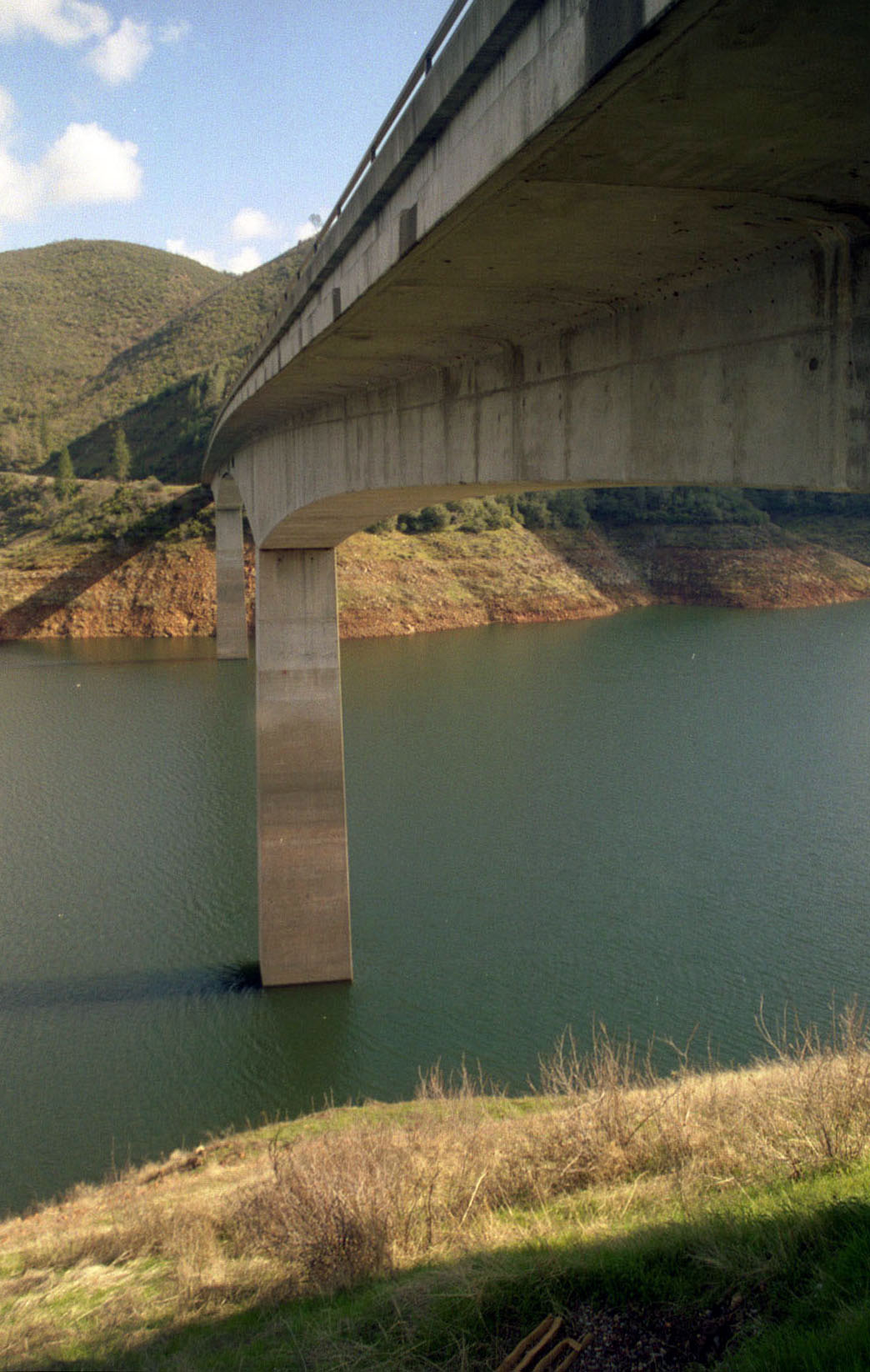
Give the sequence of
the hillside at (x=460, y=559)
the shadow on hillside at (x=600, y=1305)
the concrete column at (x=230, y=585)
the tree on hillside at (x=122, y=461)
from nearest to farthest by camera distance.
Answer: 1. the shadow on hillside at (x=600, y=1305)
2. the concrete column at (x=230, y=585)
3. the hillside at (x=460, y=559)
4. the tree on hillside at (x=122, y=461)

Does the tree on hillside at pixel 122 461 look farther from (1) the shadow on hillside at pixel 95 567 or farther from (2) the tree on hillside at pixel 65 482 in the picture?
(1) the shadow on hillside at pixel 95 567

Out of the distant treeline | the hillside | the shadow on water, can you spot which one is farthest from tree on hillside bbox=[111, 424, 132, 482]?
the shadow on water

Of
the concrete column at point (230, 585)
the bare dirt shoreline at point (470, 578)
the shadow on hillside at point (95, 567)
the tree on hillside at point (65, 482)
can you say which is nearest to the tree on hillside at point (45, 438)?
the tree on hillside at point (65, 482)

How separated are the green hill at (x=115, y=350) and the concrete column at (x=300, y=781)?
41.8 metres

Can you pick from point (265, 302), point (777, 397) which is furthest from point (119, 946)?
point (265, 302)

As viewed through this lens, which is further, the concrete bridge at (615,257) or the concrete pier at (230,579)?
the concrete pier at (230,579)

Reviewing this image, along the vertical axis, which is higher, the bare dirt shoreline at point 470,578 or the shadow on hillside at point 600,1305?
the bare dirt shoreline at point 470,578

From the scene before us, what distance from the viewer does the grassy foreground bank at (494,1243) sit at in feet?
13.3

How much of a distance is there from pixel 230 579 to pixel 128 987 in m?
25.7

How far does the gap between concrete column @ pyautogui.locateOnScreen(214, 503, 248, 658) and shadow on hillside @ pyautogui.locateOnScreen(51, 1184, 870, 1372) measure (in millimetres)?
30742

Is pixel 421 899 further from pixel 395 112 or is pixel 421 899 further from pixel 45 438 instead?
pixel 45 438

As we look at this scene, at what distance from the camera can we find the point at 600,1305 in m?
4.26

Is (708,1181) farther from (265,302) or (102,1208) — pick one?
(265,302)

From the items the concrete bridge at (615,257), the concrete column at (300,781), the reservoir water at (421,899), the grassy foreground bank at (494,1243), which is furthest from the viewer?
the concrete column at (300,781)
